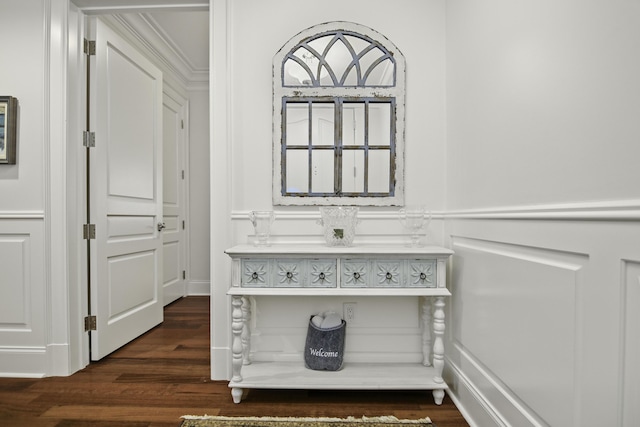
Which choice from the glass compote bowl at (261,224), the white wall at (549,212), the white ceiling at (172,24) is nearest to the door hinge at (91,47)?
the white ceiling at (172,24)

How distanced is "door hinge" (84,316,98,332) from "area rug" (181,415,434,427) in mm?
1011

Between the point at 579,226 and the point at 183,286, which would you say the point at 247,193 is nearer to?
the point at 579,226

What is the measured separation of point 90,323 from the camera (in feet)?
7.30

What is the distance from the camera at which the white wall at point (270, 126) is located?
6.61ft

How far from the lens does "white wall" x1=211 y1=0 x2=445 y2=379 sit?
79.4 inches

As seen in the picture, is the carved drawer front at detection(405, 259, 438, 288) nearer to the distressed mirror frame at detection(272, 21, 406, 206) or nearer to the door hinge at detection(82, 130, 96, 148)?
the distressed mirror frame at detection(272, 21, 406, 206)

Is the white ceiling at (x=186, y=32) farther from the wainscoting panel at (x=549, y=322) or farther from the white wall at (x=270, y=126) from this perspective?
the wainscoting panel at (x=549, y=322)

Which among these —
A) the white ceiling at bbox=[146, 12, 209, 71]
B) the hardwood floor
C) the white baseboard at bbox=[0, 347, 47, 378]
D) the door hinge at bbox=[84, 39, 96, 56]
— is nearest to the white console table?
the hardwood floor

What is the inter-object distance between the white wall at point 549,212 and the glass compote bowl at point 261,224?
38.4 inches

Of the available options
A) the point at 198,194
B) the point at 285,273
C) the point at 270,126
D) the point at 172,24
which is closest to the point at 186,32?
the point at 172,24

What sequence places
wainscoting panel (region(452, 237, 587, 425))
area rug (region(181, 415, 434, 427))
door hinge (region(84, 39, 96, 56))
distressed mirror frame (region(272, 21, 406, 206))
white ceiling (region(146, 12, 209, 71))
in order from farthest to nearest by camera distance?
white ceiling (region(146, 12, 209, 71))
door hinge (region(84, 39, 96, 56))
distressed mirror frame (region(272, 21, 406, 206))
area rug (region(181, 415, 434, 427))
wainscoting panel (region(452, 237, 587, 425))

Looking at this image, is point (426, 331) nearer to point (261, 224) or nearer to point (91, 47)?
point (261, 224)

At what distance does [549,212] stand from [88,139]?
242 cm

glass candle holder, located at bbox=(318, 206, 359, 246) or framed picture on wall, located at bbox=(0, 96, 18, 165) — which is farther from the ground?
framed picture on wall, located at bbox=(0, 96, 18, 165)
